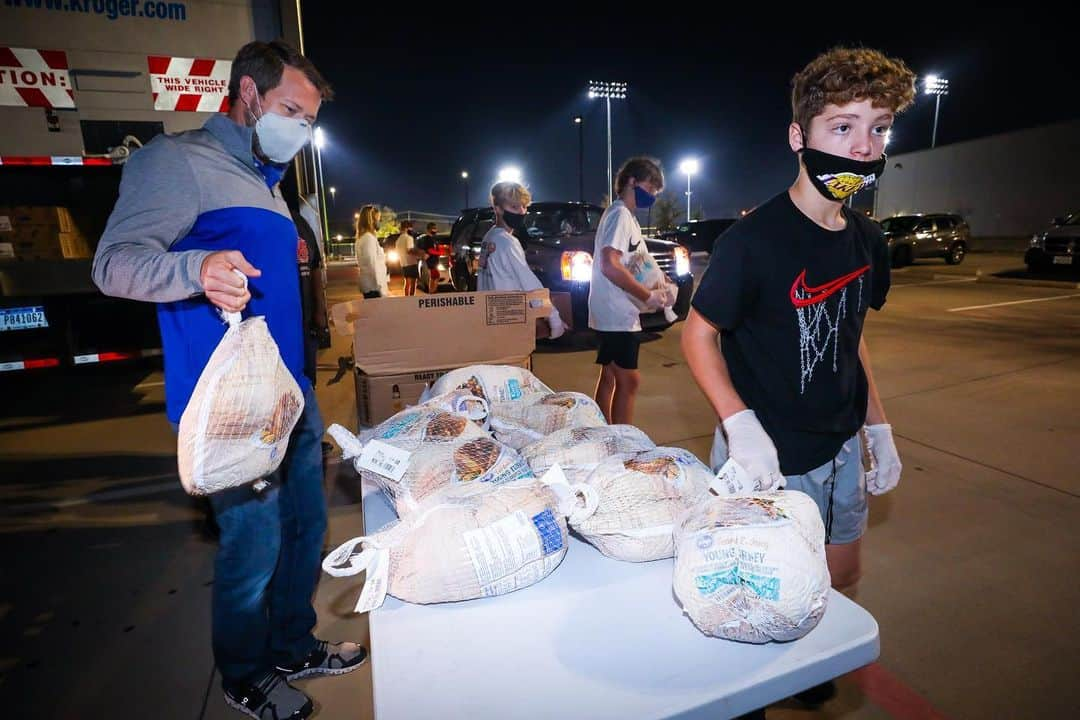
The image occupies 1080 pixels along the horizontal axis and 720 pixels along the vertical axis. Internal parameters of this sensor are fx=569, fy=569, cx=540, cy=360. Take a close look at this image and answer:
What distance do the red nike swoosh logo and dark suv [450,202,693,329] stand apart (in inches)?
191

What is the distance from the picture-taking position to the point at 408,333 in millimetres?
2596

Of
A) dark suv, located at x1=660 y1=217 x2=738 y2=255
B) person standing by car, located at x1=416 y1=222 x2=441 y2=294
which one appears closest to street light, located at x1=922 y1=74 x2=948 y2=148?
dark suv, located at x1=660 y1=217 x2=738 y2=255

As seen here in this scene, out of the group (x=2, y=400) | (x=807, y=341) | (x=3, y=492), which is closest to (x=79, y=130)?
(x=3, y=492)

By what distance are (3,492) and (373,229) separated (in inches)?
178

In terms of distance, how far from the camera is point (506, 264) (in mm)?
3945

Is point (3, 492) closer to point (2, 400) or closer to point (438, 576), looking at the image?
point (2, 400)

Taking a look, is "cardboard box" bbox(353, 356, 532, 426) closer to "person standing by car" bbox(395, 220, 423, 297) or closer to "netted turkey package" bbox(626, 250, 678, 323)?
"netted turkey package" bbox(626, 250, 678, 323)

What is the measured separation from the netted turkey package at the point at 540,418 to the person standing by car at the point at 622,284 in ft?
5.32

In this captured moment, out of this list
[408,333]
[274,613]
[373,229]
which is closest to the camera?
[274,613]

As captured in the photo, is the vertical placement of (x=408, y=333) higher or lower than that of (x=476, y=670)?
higher

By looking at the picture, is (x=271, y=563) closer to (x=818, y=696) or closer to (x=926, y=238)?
(x=818, y=696)

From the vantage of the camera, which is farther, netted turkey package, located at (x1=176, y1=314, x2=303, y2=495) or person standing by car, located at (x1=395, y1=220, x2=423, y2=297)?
person standing by car, located at (x1=395, y1=220, x2=423, y2=297)

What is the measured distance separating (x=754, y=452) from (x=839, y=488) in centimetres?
50

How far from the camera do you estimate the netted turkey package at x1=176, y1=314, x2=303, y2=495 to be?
1232mm
